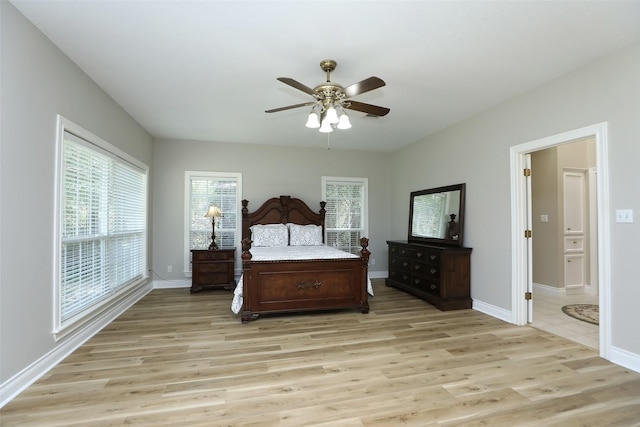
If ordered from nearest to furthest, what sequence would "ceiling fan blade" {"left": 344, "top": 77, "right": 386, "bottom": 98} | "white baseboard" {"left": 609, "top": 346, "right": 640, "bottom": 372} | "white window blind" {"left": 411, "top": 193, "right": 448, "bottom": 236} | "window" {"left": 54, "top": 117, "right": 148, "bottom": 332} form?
"ceiling fan blade" {"left": 344, "top": 77, "right": 386, "bottom": 98} < "white baseboard" {"left": 609, "top": 346, "right": 640, "bottom": 372} < "window" {"left": 54, "top": 117, "right": 148, "bottom": 332} < "white window blind" {"left": 411, "top": 193, "right": 448, "bottom": 236}

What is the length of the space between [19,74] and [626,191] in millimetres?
4713

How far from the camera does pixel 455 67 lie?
2.79 m

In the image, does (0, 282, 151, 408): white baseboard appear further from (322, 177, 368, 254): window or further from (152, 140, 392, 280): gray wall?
(322, 177, 368, 254): window

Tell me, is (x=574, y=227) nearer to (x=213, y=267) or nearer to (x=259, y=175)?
(x=259, y=175)

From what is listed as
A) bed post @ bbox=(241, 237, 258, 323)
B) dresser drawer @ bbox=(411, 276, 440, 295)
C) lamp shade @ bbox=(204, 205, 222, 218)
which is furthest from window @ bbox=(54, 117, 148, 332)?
dresser drawer @ bbox=(411, 276, 440, 295)

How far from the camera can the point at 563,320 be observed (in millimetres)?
3586

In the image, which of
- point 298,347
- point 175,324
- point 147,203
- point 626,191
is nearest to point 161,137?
point 147,203

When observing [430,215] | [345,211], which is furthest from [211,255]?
[430,215]

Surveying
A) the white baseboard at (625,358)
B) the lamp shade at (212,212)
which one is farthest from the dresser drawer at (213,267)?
the white baseboard at (625,358)

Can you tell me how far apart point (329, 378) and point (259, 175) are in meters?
4.05

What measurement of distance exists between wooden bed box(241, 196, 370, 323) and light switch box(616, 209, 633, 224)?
2.34 m

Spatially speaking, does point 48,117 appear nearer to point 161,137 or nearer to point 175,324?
point 175,324

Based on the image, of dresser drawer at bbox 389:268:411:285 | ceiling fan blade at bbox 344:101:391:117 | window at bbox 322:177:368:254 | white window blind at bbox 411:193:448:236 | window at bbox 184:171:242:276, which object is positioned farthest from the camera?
window at bbox 322:177:368:254

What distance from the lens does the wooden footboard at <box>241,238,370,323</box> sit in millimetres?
3574
